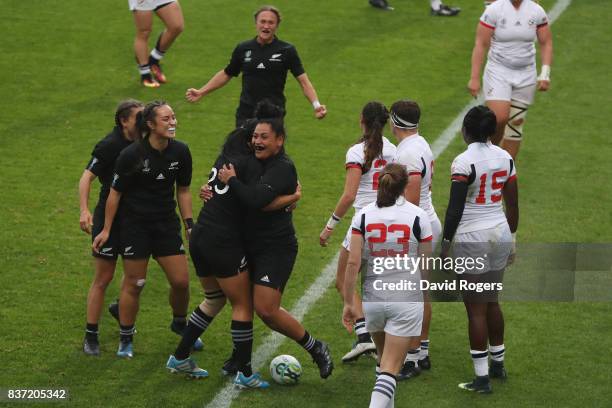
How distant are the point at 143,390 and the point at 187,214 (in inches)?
58.6

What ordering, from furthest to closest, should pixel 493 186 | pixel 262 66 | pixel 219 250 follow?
1. pixel 262 66
2. pixel 493 186
3. pixel 219 250

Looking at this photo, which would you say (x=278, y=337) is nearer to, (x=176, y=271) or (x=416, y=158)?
(x=176, y=271)

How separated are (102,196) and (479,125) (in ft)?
9.82

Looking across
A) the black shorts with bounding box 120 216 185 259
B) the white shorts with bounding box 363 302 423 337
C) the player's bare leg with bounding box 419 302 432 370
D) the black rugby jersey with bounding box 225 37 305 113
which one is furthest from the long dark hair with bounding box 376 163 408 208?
the black rugby jersey with bounding box 225 37 305 113

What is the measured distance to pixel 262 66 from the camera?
11.1 metres

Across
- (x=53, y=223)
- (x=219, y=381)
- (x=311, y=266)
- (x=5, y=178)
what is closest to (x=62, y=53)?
Result: (x=5, y=178)

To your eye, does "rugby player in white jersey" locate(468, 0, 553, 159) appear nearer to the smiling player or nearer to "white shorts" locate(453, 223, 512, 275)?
the smiling player

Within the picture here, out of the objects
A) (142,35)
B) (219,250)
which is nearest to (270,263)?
(219,250)

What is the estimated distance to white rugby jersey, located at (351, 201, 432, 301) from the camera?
7.14 meters

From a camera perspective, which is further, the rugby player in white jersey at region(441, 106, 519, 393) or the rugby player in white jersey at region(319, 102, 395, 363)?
the rugby player in white jersey at region(319, 102, 395, 363)

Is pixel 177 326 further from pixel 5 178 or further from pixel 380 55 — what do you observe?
pixel 380 55

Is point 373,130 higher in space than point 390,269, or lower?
higher

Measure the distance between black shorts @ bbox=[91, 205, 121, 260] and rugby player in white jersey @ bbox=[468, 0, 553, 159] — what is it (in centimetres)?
491

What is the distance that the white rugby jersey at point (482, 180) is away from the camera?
780 cm
